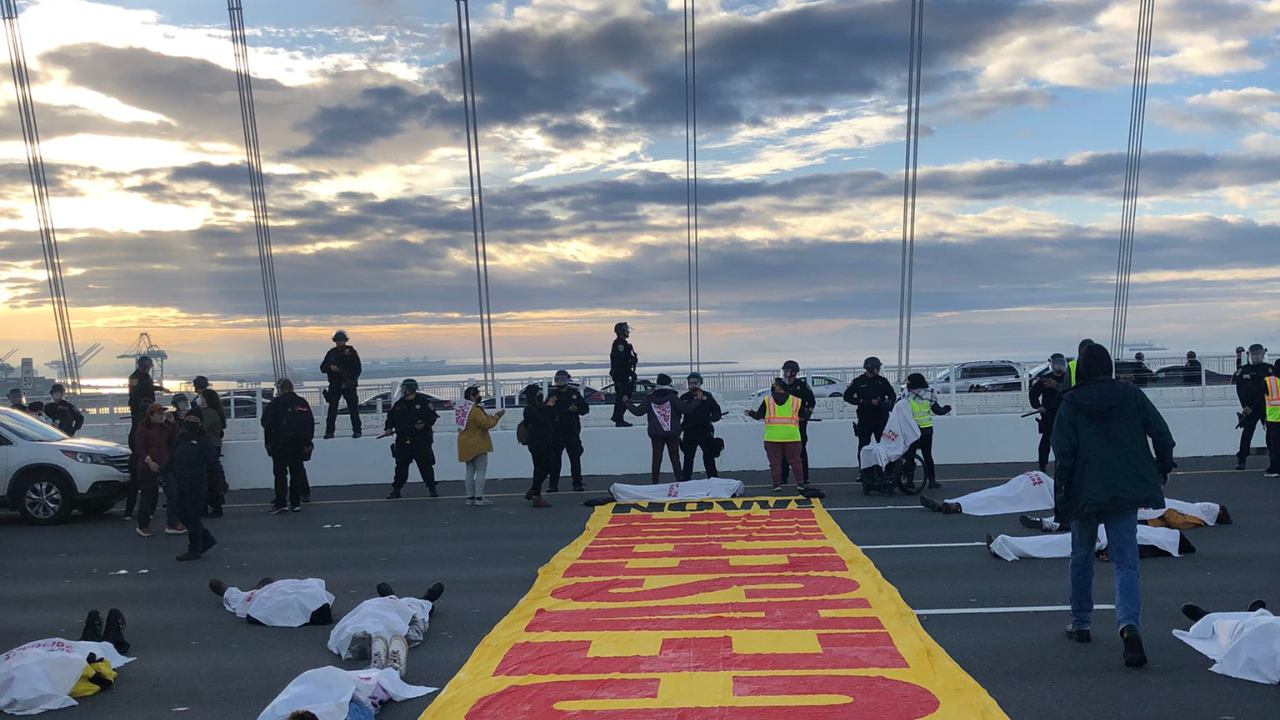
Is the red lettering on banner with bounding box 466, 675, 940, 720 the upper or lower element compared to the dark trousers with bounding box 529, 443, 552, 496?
upper

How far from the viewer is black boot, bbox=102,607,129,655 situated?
304 inches

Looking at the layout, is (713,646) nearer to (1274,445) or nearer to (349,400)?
(1274,445)

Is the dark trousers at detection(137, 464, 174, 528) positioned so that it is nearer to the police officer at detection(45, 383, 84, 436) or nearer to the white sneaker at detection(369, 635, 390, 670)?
the police officer at detection(45, 383, 84, 436)

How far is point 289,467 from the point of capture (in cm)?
1614

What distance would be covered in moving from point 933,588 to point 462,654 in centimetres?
418

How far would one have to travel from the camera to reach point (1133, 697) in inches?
235

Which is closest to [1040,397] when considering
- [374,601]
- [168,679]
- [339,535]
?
[339,535]

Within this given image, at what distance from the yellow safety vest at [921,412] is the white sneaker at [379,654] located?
1042 centimetres

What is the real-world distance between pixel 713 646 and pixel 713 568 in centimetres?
290

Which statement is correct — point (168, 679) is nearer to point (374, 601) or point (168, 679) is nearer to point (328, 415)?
point (374, 601)

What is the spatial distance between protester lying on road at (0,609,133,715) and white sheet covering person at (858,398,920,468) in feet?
35.4

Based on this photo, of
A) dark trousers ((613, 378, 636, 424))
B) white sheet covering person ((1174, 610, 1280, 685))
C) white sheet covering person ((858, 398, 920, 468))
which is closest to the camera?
white sheet covering person ((1174, 610, 1280, 685))

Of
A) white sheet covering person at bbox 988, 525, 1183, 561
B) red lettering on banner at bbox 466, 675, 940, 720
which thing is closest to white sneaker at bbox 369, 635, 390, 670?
red lettering on banner at bbox 466, 675, 940, 720

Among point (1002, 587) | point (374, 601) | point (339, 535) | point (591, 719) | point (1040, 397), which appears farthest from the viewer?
point (1040, 397)
